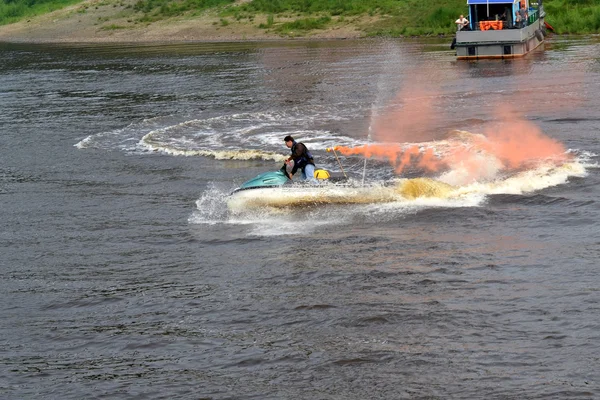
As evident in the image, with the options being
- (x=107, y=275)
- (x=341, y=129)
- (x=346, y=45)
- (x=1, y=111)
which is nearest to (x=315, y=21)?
(x=346, y=45)

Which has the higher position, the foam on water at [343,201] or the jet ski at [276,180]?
the jet ski at [276,180]

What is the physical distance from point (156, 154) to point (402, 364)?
756 inches

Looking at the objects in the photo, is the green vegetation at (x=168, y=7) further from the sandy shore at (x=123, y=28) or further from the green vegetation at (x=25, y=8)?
Result: the green vegetation at (x=25, y=8)

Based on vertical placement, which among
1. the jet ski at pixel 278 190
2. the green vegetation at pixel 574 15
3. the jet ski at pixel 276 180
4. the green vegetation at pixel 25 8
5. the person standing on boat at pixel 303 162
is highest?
the green vegetation at pixel 25 8

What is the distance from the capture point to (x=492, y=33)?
53.8 meters

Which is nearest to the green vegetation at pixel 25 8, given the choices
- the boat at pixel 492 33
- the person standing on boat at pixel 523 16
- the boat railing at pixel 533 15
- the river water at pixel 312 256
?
the boat railing at pixel 533 15

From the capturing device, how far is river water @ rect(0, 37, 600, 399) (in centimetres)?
1401

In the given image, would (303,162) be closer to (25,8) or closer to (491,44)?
(491,44)

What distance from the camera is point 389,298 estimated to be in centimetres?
1636

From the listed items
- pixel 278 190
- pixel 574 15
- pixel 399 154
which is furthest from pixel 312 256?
pixel 574 15

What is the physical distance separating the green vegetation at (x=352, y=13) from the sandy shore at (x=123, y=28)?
0.68m

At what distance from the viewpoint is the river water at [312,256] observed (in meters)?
14.0

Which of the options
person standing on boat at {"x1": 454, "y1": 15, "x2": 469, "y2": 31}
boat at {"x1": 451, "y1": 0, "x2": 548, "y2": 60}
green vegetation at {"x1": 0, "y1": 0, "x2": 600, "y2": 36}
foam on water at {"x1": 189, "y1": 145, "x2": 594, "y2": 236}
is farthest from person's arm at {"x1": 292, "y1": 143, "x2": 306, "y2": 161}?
A: green vegetation at {"x1": 0, "y1": 0, "x2": 600, "y2": 36}

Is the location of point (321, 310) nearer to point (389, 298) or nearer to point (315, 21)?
point (389, 298)
